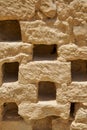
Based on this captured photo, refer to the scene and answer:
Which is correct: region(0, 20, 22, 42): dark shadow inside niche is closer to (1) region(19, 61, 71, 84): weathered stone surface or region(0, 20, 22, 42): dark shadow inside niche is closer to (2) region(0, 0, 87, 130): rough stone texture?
(2) region(0, 0, 87, 130): rough stone texture

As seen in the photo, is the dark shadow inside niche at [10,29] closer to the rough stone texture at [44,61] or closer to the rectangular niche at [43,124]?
the rough stone texture at [44,61]

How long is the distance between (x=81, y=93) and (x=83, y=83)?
0.05 m

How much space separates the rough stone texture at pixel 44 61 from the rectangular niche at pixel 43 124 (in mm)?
51

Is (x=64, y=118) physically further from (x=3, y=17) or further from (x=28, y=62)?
(x=3, y=17)

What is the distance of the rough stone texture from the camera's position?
3.73 ft

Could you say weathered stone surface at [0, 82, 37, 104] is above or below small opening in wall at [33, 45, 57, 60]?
below

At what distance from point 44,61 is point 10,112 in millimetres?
372

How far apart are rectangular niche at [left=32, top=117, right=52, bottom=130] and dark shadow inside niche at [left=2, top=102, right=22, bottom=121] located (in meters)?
0.11

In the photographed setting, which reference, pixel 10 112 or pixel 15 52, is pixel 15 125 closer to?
pixel 10 112

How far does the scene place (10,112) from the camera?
1.37 meters

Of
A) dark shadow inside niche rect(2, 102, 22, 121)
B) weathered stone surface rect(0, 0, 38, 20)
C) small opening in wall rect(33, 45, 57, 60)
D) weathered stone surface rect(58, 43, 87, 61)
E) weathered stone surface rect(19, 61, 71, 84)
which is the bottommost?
Result: dark shadow inside niche rect(2, 102, 22, 121)

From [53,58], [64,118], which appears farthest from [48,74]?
[64,118]

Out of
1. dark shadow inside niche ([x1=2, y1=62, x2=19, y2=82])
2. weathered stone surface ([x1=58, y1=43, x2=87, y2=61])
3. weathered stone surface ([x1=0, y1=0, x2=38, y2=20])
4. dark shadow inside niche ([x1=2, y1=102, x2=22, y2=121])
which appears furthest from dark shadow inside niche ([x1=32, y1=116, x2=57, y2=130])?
weathered stone surface ([x1=0, y1=0, x2=38, y2=20])

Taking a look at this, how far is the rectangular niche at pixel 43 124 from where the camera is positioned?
4.49ft
